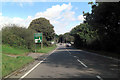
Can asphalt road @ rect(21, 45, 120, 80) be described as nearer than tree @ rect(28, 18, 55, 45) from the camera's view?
Yes

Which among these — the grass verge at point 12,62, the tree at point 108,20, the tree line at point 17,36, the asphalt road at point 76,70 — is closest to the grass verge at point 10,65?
the grass verge at point 12,62

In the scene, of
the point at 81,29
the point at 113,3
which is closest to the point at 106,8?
the point at 113,3

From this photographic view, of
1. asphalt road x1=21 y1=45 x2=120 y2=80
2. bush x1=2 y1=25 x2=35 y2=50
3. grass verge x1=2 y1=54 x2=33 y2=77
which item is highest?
bush x1=2 y1=25 x2=35 y2=50

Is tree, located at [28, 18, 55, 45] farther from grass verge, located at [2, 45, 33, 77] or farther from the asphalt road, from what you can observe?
the asphalt road

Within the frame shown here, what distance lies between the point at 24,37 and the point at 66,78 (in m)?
25.8

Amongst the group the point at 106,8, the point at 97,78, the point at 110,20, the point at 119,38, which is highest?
the point at 106,8

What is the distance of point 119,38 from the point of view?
64.8 feet

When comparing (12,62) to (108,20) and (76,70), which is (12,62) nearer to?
(76,70)

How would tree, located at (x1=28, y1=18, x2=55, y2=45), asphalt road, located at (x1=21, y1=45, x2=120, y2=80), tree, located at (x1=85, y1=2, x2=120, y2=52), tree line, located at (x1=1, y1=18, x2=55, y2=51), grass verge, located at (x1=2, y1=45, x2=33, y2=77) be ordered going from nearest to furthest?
asphalt road, located at (x1=21, y1=45, x2=120, y2=80) → grass verge, located at (x1=2, y1=45, x2=33, y2=77) → tree, located at (x1=85, y1=2, x2=120, y2=52) → tree line, located at (x1=1, y1=18, x2=55, y2=51) → tree, located at (x1=28, y1=18, x2=55, y2=45)

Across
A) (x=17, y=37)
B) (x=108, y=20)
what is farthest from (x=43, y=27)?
(x=108, y=20)

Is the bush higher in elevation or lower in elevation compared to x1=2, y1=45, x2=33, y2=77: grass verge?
higher

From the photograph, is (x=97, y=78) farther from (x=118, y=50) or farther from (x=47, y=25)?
(x=47, y=25)

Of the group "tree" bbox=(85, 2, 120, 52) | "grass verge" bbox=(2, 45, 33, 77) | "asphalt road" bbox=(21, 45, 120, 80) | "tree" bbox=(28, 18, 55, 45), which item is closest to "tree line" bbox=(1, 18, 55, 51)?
"grass verge" bbox=(2, 45, 33, 77)

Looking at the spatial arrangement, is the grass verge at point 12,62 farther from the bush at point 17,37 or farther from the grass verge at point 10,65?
the bush at point 17,37
